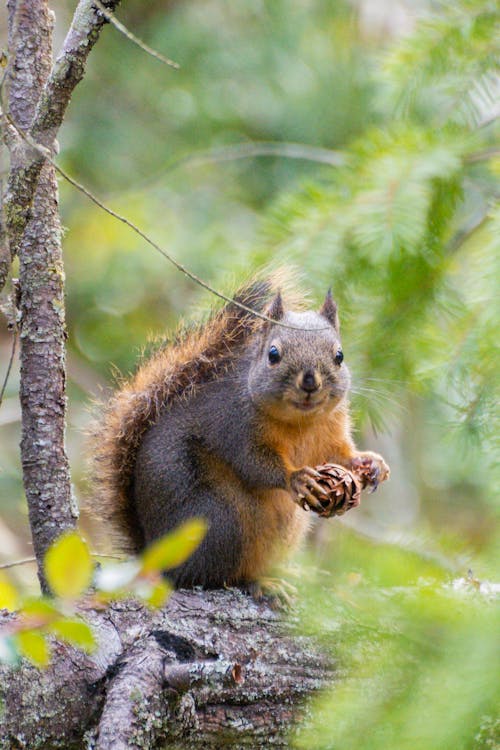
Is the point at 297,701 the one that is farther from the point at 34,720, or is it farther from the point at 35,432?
the point at 35,432

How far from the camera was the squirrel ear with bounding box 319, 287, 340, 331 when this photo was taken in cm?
195

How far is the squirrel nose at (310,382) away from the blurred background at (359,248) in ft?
0.36

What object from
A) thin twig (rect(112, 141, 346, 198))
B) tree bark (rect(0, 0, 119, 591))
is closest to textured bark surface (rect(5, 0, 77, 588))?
tree bark (rect(0, 0, 119, 591))

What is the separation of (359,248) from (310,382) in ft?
0.92

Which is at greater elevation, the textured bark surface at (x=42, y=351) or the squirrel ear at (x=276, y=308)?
the squirrel ear at (x=276, y=308)

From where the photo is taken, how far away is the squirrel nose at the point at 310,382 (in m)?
1.88

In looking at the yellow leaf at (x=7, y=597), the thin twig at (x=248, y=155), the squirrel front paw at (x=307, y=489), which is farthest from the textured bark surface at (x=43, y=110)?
the thin twig at (x=248, y=155)

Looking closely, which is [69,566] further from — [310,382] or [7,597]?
[310,382]

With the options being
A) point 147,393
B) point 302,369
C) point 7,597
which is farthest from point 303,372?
point 7,597

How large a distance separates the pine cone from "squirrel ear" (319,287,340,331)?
0.32 metres

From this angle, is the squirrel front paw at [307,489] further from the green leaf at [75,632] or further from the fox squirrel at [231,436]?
the green leaf at [75,632]

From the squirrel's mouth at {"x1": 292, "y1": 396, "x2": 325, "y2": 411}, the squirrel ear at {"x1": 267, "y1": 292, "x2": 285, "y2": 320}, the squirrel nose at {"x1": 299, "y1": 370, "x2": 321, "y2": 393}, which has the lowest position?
the squirrel's mouth at {"x1": 292, "y1": 396, "x2": 325, "y2": 411}

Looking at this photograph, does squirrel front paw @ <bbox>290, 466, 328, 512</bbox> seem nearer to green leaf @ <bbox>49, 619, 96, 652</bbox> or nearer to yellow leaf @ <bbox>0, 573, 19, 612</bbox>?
yellow leaf @ <bbox>0, 573, 19, 612</bbox>

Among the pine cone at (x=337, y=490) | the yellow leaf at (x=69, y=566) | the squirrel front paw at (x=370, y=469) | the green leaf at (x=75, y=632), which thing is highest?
the squirrel front paw at (x=370, y=469)
